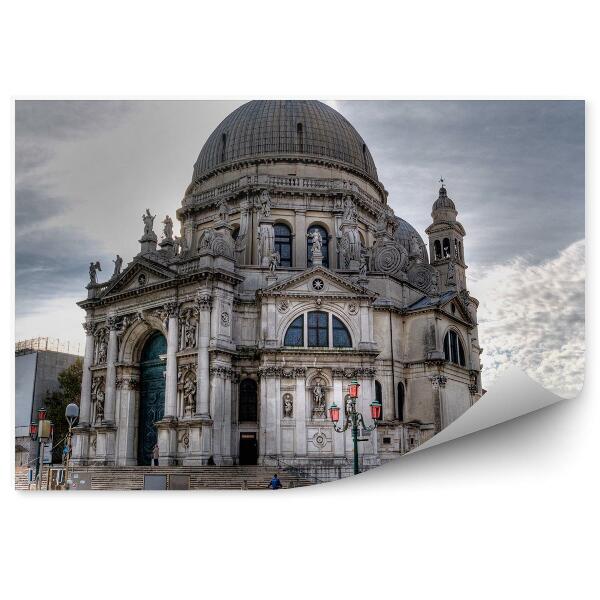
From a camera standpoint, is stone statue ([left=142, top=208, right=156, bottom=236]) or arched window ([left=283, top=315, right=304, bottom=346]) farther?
arched window ([left=283, top=315, right=304, bottom=346])

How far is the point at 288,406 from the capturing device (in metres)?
20.0

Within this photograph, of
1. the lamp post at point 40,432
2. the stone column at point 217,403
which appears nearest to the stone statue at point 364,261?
the stone column at point 217,403

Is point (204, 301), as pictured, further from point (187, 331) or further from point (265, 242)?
point (265, 242)

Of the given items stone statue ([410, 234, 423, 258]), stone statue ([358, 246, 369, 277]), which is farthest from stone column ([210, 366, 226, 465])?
stone statue ([410, 234, 423, 258])

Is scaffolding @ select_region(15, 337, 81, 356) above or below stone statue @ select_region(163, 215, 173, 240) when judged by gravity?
below

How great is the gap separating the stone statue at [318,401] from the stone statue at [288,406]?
0.62m

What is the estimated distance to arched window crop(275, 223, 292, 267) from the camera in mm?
24406

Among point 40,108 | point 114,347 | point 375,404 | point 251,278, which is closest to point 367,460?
point 375,404

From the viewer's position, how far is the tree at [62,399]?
17141 millimetres

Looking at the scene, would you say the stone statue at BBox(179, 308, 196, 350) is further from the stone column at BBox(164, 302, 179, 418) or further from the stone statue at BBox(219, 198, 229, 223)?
the stone statue at BBox(219, 198, 229, 223)

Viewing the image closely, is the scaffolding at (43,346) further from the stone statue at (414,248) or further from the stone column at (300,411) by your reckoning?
the stone statue at (414,248)

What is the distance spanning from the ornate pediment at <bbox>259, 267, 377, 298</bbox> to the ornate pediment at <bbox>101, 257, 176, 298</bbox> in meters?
3.00

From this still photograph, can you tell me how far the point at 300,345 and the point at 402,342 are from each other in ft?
11.5

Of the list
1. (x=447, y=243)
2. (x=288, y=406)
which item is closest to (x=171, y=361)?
(x=288, y=406)
